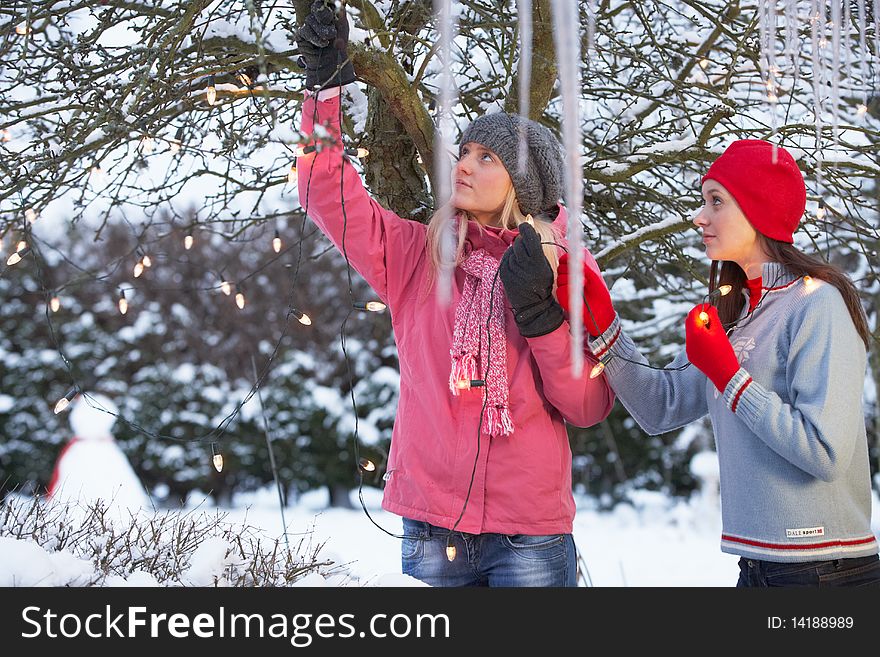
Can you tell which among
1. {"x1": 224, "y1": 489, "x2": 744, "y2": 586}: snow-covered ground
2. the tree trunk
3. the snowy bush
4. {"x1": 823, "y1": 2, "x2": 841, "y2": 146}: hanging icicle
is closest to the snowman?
{"x1": 224, "y1": 489, "x2": 744, "y2": 586}: snow-covered ground

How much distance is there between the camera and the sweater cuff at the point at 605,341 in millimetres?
1940

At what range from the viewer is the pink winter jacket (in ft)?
6.10

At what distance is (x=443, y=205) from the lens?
2033 mm

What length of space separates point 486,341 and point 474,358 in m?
0.05

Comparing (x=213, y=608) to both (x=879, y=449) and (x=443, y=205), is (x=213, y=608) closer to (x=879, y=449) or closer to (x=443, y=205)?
(x=443, y=205)

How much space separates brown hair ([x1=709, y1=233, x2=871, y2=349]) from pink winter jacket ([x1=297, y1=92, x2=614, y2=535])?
1.04ft

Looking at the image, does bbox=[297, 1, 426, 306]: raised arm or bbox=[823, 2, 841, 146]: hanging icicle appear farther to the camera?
bbox=[297, 1, 426, 306]: raised arm

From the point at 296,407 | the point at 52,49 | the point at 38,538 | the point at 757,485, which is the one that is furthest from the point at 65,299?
the point at 757,485

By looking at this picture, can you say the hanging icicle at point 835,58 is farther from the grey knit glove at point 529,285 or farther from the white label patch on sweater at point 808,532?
the white label patch on sweater at point 808,532

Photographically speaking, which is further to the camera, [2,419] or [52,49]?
[2,419]

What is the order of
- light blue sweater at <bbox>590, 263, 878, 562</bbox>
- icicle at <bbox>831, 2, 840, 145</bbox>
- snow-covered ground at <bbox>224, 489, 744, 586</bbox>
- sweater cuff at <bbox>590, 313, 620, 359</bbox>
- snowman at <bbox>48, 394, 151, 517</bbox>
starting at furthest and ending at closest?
snow-covered ground at <bbox>224, 489, 744, 586</bbox>
snowman at <bbox>48, 394, 151, 517</bbox>
sweater cuff at <bbox>590, 313, 620, 359</bbox>
light blue sweater at <bbox>590, 263, 878, 562</bbox>
icicle at <bbox>831, 2, 840, 145</bbox>

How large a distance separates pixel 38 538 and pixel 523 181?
141 cm

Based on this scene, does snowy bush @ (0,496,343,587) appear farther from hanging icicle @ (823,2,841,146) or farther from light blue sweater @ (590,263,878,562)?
hanging icicle @ (823,2,841,146)

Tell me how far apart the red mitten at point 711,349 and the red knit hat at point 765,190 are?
27 centimetres
